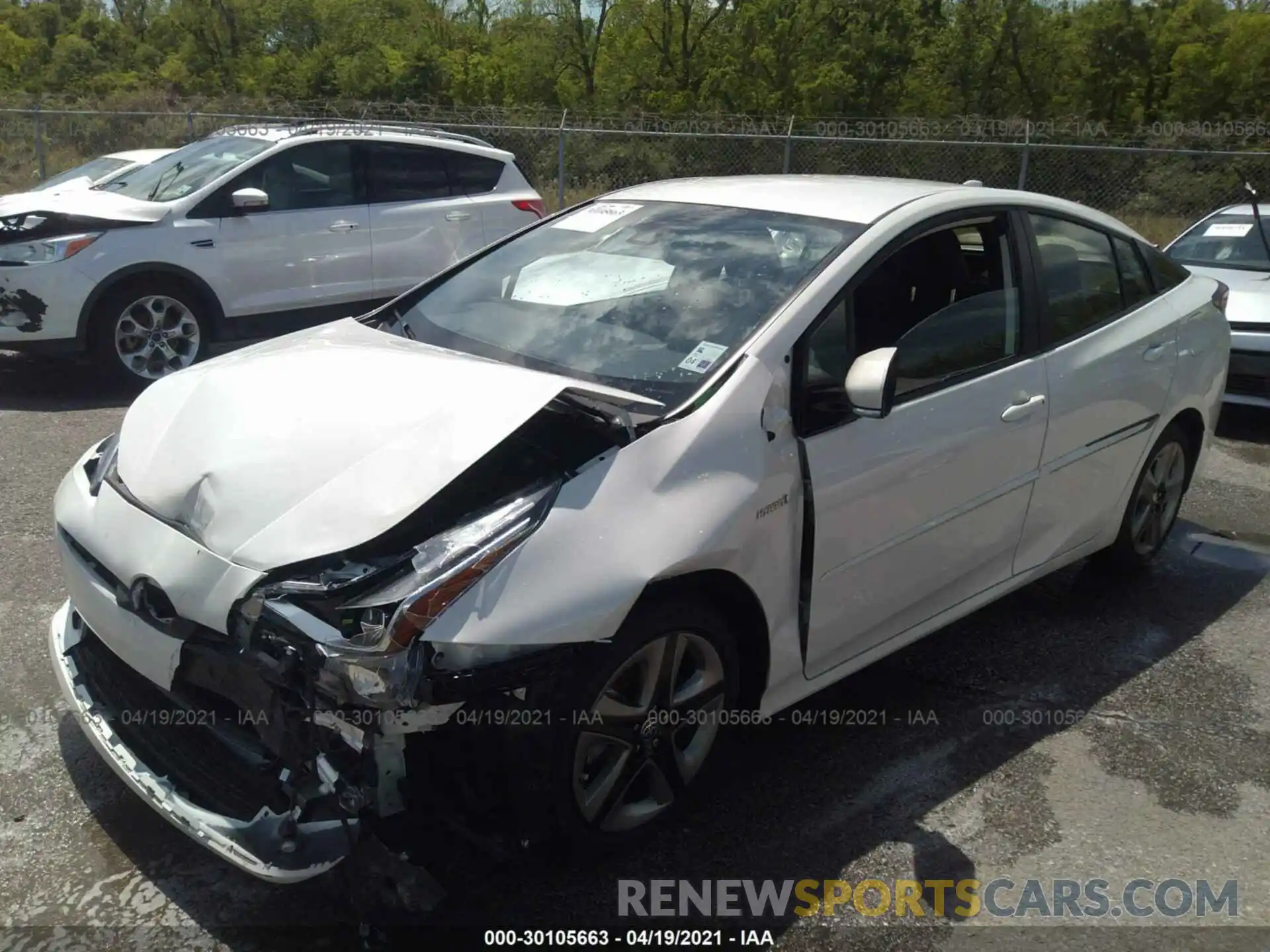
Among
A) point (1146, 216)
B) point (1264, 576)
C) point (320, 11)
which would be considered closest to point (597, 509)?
point (1264, 576)

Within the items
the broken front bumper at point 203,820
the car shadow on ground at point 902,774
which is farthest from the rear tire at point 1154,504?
the broken front bumper at point 203,820

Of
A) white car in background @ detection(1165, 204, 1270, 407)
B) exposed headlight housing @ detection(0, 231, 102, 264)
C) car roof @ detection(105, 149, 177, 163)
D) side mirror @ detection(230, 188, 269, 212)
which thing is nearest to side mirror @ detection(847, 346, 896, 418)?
white car in background @ detection(1165, 204, 1270, 407)

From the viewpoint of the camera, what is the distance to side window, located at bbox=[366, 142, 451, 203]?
8281 millimetres

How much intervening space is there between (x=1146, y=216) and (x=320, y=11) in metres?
33.6

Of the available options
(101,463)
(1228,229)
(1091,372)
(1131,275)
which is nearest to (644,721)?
(101,463)

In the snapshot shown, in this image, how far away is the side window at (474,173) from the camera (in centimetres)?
870

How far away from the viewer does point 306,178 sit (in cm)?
797

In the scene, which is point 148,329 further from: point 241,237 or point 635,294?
point 635,294

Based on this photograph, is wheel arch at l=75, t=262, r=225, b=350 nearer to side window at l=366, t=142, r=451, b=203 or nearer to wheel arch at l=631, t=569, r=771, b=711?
side window at l=366, t=142, r=451, b=203

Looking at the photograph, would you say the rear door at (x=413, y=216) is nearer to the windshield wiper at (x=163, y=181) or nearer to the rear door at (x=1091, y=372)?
the windshield wiper at (x=163, y=181)

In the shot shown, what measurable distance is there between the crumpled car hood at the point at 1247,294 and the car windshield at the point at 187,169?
6421 mm

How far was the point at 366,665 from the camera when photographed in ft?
7.70

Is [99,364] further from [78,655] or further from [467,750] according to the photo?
[467,750]

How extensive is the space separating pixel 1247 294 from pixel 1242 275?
0.43 metres
